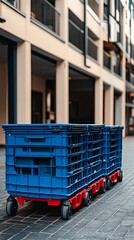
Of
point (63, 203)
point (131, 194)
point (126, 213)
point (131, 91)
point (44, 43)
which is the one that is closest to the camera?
point (63, 203)

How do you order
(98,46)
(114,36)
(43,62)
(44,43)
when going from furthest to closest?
(114,36) → (98,46) → (43,62) → (44,43)

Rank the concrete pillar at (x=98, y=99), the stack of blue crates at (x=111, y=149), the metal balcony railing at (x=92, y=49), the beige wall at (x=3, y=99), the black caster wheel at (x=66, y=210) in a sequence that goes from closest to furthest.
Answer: the black caster wheel at (x=66, y=210) → the stack of blue crates at (x=111, y=149) → the beige wall at (x=3, y=99) → the metal balcony railing at (x=92, y=49) → the concrete pillar at (x=98, y=99)

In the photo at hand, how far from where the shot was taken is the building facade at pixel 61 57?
48.7 feet

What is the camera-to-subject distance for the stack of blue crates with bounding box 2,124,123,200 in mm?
5766

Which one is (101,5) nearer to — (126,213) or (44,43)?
(44,43)

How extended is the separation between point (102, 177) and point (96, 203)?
1014mm

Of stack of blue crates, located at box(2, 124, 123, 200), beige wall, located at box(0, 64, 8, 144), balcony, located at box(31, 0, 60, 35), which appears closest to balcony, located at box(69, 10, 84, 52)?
balcony, located at box(31, 0, 60, 35)

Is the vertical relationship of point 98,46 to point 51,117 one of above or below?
above

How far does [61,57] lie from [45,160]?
13336 mm

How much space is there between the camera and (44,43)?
16562 mm

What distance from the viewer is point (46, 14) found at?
1806 centimetres

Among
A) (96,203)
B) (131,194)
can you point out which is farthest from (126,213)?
(131,194)

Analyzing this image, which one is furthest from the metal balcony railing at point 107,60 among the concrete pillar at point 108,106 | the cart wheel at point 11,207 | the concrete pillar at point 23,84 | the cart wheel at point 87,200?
the cart wheel at point 11,207

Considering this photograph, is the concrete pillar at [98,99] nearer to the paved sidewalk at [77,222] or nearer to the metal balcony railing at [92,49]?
the metal balcony railing at [92,49]
